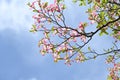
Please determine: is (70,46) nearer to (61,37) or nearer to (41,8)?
(61,37)

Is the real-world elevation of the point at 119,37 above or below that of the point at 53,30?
above

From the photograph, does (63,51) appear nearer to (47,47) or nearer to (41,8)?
(47,47)

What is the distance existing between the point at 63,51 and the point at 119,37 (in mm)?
6373

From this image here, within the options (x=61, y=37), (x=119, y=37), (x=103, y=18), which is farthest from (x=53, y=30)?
(x=119, y=37)

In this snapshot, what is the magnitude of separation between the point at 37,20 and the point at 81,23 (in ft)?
7.20

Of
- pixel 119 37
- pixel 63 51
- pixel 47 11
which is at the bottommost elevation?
pixel 63 51

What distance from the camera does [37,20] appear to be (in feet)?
56.4

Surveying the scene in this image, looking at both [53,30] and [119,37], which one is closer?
[53,30]

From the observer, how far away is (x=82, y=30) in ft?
53.1

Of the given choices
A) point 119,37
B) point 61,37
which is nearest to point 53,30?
point 61,37

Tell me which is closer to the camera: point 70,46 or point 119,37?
point 70,46

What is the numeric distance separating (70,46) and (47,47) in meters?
1.09

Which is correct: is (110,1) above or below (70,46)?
above

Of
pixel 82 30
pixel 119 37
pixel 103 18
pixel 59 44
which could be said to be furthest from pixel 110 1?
pixel 119 37
